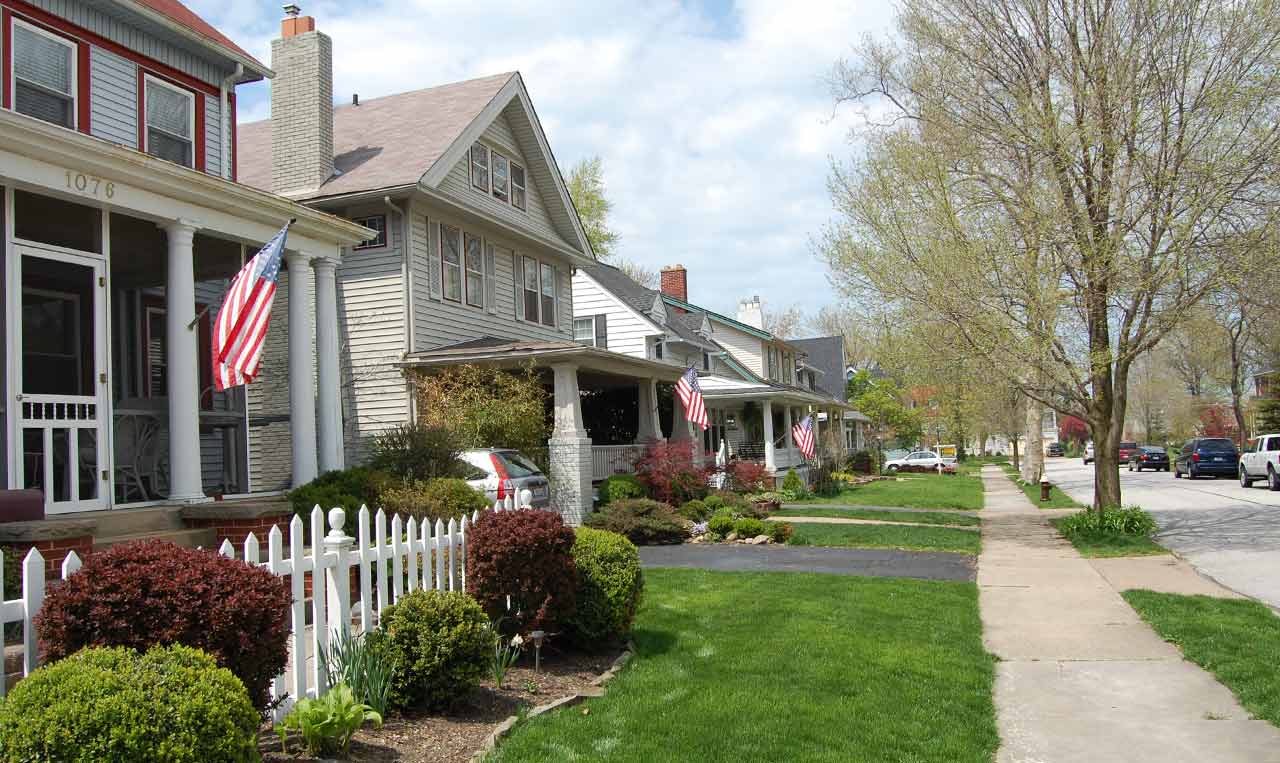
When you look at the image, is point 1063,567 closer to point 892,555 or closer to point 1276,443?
point 892,555

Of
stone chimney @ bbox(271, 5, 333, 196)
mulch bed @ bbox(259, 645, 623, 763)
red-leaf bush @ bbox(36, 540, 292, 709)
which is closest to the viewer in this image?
red-leaf bush @ bbox(36, 540, 292, 709)

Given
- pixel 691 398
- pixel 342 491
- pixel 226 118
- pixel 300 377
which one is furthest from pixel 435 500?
pixel 691 398

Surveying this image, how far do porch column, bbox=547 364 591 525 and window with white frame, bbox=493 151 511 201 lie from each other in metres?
5.47

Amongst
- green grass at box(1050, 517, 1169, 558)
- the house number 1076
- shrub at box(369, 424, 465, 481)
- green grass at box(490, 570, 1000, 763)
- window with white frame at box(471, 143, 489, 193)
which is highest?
window with white frame at box(471, 143, 489, 193)

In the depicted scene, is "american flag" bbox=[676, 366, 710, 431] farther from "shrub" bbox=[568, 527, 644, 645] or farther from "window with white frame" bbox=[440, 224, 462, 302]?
"shrub" bbox=[568, 527, 644, 645]

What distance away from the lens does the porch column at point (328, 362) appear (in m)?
13.0

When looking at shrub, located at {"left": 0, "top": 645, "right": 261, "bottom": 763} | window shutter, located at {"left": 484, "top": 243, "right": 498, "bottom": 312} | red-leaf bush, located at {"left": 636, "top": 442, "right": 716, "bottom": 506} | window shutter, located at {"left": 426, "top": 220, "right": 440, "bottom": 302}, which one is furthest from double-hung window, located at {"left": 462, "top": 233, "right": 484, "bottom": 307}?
shrub, located at {"left": 0, "top": 645, "right": 261, "bottom": 763}

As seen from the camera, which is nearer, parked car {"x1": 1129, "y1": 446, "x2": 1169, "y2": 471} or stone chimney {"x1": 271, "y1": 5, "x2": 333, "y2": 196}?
stone chimney {"x1": 271, "y1": 5, "x2": 333, "y2": 196}

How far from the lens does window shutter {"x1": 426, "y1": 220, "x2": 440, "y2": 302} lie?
18.9m

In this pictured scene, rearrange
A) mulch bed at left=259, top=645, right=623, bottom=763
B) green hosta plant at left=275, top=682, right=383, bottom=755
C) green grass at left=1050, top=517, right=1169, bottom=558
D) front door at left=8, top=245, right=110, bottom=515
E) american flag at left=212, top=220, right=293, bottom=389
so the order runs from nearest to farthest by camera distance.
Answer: green hosta plant at left=275, top=682, right=383, bottom=755 < mulch bed at left=259, top=645, right=623, bottom=763 < american flag at left=212, top=220, right=293, bottom=389 < front door at left=8, top=245, right=110, bottom=515 < green grass at left=1050, top=517, right=1169, bottom=558

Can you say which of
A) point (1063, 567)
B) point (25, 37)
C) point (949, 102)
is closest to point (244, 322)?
point (25, 37)

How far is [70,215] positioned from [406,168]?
7.72m

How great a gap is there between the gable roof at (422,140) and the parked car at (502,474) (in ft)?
18.4

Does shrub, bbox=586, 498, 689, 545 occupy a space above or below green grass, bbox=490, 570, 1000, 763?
above
